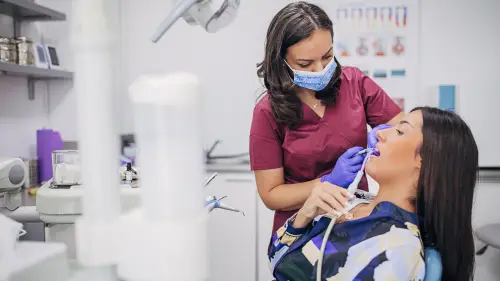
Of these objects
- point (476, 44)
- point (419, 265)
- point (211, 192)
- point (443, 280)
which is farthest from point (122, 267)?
point (476, 44)

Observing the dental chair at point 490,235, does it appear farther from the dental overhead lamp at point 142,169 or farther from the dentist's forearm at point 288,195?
the dental overhead lamp at point 142,169

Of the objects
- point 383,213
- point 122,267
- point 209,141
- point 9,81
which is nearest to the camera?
point 122,267

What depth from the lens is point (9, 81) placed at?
9.27ft

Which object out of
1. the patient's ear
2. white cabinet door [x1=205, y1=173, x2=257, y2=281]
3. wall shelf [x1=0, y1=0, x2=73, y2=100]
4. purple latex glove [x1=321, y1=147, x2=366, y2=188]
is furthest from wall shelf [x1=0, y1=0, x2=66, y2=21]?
the patient's ear

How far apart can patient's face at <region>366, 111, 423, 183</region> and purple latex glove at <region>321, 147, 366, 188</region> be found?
0.11 feet

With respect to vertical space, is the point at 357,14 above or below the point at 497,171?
above

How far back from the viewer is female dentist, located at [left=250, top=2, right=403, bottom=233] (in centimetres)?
155

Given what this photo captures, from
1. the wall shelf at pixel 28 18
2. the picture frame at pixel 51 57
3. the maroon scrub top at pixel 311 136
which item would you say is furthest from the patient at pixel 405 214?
the picture frame at pixel 51 57

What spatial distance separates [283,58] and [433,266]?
31.7 inches

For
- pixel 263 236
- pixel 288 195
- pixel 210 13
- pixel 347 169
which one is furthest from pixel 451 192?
pixel 263 236

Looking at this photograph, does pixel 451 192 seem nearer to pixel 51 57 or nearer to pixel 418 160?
pixel 418 160

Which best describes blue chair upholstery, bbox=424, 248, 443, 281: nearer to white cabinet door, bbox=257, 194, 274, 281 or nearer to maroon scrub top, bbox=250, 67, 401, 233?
maroon scrub top, bbox=250, 67, 401, 233

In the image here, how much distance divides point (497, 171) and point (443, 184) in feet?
6.81

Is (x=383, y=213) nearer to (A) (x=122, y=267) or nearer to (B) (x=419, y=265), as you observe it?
(B) (x=419, y=265)
